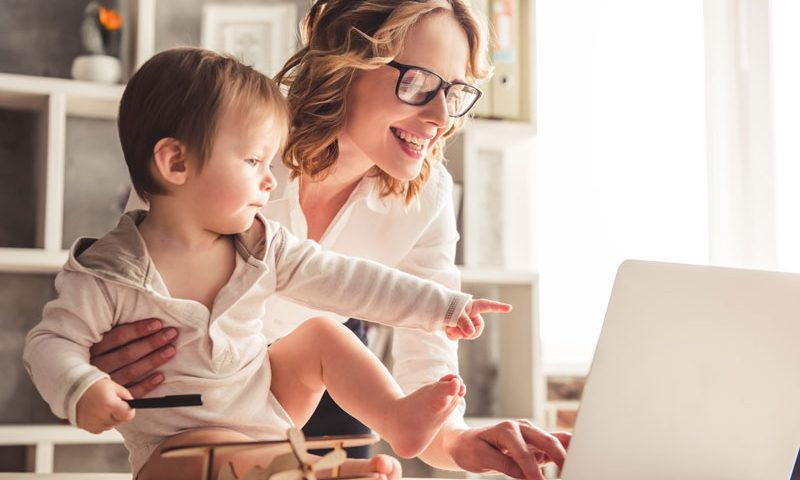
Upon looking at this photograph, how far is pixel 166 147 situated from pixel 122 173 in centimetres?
200

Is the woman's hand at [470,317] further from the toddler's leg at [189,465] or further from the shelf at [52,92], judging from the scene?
the shelf at [52,92]

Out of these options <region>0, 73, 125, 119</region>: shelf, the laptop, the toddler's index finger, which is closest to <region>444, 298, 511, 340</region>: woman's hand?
the toddler's index finger

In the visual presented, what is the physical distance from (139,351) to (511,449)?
0.50 m

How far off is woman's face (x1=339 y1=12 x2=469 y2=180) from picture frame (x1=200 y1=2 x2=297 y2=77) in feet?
4.56

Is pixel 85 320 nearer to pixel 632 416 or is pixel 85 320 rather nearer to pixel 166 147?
pixel 166 147

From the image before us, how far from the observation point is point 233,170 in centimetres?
106

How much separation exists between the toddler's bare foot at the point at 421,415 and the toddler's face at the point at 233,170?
324 mm

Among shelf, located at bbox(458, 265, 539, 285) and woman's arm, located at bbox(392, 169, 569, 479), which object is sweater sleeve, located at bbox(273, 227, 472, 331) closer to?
woman's arm, located at bbox(392, 169, 569, 479)

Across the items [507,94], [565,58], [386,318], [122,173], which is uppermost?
[565,58]

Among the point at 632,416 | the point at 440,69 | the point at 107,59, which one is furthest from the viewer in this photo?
the point at 107,59

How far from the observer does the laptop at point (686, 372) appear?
916mm

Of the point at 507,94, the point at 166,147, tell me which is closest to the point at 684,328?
the point at 166,147

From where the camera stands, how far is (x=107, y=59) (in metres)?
2.62

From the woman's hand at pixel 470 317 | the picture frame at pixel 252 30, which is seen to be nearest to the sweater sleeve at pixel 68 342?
the woman's hand at pixel 470 317
